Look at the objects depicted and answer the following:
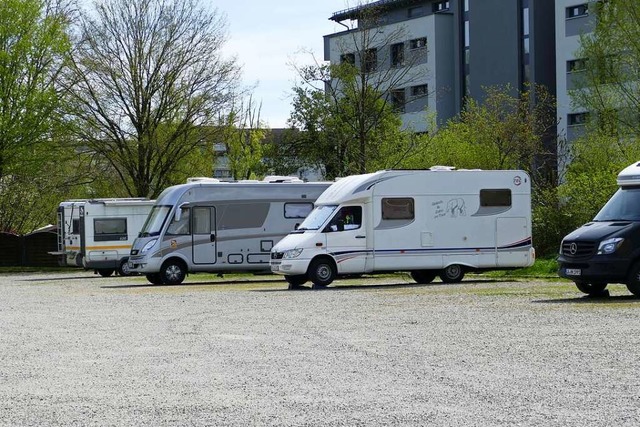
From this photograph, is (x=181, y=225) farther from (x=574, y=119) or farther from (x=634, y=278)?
(x=574, y=119)

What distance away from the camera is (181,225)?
34281mm

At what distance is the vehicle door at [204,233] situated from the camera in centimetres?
3444

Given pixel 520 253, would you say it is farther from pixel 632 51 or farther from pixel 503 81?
pixel 503 81

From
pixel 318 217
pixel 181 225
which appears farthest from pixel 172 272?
pixel 318 217

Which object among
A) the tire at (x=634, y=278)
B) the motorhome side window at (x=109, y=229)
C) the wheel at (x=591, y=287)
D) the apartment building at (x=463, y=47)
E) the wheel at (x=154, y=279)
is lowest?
the wheel at (x=154, y=279)

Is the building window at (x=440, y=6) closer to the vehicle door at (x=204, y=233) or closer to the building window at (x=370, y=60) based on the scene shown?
the building window at (x=370, y=60)

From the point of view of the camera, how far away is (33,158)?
5566cm

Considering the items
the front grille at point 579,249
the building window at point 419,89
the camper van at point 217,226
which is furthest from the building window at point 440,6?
the front grille at point 579,249

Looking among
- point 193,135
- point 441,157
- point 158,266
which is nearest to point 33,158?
point 193,135

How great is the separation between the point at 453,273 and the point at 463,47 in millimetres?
39036

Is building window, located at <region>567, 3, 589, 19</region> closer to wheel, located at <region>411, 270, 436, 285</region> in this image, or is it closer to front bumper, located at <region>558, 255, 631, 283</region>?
wheel, located at <region>411, 270, 436, 285</region>

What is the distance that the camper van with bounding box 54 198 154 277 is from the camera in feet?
143

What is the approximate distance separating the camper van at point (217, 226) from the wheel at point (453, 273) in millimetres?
6323

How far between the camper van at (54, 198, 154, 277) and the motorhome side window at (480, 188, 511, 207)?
17.0 metres
